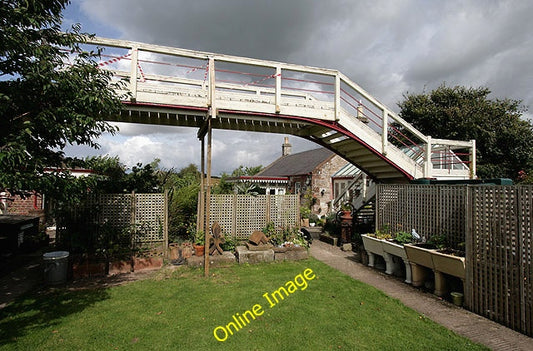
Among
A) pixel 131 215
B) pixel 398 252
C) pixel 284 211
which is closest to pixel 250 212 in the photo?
pixel 284 211

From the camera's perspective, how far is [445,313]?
16.8ft

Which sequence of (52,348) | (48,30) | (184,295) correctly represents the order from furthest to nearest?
1. (184,295)
2. (48,30)
3. (52,348)

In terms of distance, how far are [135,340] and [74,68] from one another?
4357 millimetres

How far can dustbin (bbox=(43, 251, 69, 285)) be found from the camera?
21.0ft

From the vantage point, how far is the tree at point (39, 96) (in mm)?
3848

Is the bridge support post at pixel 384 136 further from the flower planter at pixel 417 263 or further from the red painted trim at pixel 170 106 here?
the red painted trim at pixel 170 106

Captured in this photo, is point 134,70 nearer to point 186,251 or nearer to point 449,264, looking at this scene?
point 186,251

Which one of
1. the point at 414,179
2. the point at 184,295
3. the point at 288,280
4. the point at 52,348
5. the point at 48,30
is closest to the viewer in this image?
the point at 52,348

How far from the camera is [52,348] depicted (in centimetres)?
387

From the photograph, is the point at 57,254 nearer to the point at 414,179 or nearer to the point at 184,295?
the point at 184,295

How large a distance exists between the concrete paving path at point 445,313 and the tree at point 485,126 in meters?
14.8

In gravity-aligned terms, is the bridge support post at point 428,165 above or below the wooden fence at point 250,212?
above

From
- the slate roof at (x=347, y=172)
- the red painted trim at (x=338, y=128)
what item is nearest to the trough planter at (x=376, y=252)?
the red painted trim at (x=338, y=128)

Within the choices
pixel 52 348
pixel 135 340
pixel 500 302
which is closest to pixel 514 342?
pixel 500 302
